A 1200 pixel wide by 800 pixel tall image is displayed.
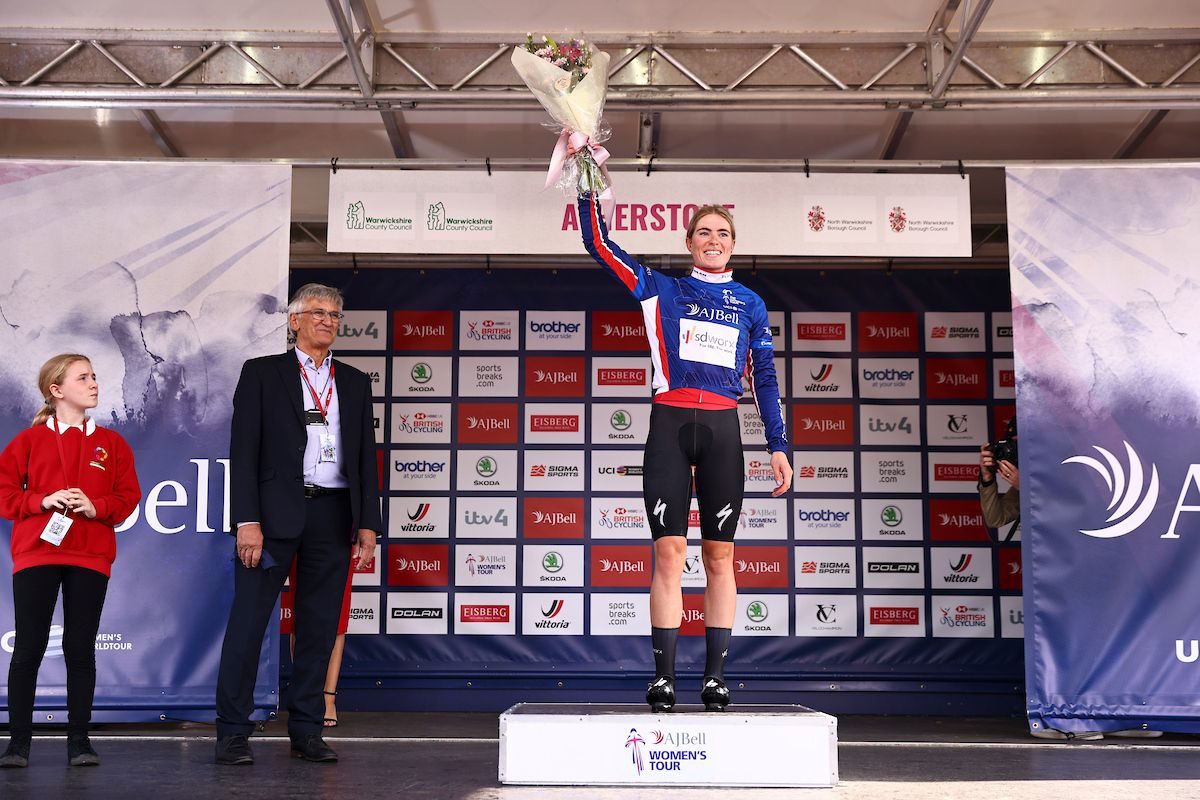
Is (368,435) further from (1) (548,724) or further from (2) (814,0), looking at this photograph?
(2) (814,0)

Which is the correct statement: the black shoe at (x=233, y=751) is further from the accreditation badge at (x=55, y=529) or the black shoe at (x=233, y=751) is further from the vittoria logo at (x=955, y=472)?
the vittoria logo at (x=955, y=472)

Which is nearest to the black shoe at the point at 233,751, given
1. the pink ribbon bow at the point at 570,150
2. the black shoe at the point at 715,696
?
the black shoe at the point at 715,696

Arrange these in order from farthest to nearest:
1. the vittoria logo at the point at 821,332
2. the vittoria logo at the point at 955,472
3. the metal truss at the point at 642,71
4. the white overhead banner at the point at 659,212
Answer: the vittoria logo at the point at 821,332, the vittoria logo at the point at 955,472, the white overhead banner at the point at 659,212, the metal truss at the point at 642,71

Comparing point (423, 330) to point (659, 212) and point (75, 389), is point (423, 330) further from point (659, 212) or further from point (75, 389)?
point (75, 389)

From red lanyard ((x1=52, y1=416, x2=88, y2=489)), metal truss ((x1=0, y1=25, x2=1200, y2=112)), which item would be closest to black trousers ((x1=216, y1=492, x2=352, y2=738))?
red lanyard ((x1=52, y1=416, x2=88, y2=489))

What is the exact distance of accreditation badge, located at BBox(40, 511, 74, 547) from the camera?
Answer: 3416mm

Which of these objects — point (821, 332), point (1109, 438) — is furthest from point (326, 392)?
point (821, 332)

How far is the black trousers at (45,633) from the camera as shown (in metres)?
3.47

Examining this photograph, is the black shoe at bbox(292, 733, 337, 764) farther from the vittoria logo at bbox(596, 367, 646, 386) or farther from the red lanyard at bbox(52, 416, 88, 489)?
the vittoria logo at bbox(596, 367, 646, 386)

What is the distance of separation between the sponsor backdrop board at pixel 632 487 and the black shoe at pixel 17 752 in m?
2.63

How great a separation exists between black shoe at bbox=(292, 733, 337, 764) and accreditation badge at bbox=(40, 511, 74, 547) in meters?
0.92

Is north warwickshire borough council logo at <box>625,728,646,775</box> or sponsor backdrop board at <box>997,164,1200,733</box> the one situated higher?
sponsor backdrop board at <box>997,164,1200,733</box>

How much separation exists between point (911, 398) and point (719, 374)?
325cm

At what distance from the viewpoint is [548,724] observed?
9.87 feet
